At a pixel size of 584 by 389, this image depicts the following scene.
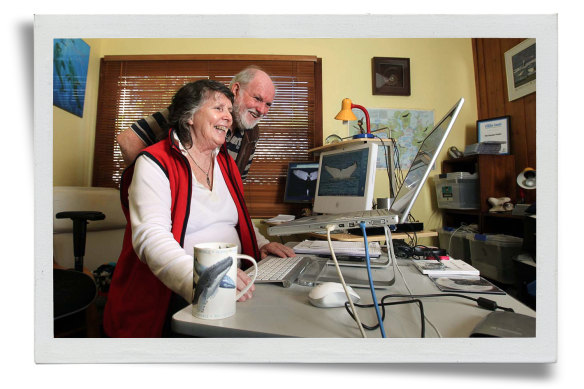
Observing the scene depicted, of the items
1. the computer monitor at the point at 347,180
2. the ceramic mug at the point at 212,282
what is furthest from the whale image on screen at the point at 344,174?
the ceramic mug at the point at 212,282

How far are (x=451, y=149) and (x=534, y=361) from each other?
5.00ft

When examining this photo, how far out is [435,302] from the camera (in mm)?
519

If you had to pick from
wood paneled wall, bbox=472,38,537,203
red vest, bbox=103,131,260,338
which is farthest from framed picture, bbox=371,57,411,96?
red vest, bbox=103,131,260,338

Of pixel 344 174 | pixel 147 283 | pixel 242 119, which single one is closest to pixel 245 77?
pixel 242 119

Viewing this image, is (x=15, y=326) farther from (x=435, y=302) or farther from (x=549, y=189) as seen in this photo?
(x=549, y=189)

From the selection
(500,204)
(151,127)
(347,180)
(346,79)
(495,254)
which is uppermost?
(346,79)

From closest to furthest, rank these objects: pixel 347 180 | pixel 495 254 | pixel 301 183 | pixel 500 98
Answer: pixel 500 98 → pixel 347 180 → pixel 495 254 → pixel 301 183

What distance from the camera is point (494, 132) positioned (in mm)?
1579

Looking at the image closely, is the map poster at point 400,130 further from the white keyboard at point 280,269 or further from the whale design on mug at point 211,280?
the whale design on mug at point 211,280

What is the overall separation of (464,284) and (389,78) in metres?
1.26

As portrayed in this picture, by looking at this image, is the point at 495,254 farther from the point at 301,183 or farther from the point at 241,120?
the point at 241,120

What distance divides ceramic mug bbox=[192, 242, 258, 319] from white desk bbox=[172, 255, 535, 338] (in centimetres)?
1

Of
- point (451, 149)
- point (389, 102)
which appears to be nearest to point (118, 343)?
point (389, 102)

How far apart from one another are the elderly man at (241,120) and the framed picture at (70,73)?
0.61ft
